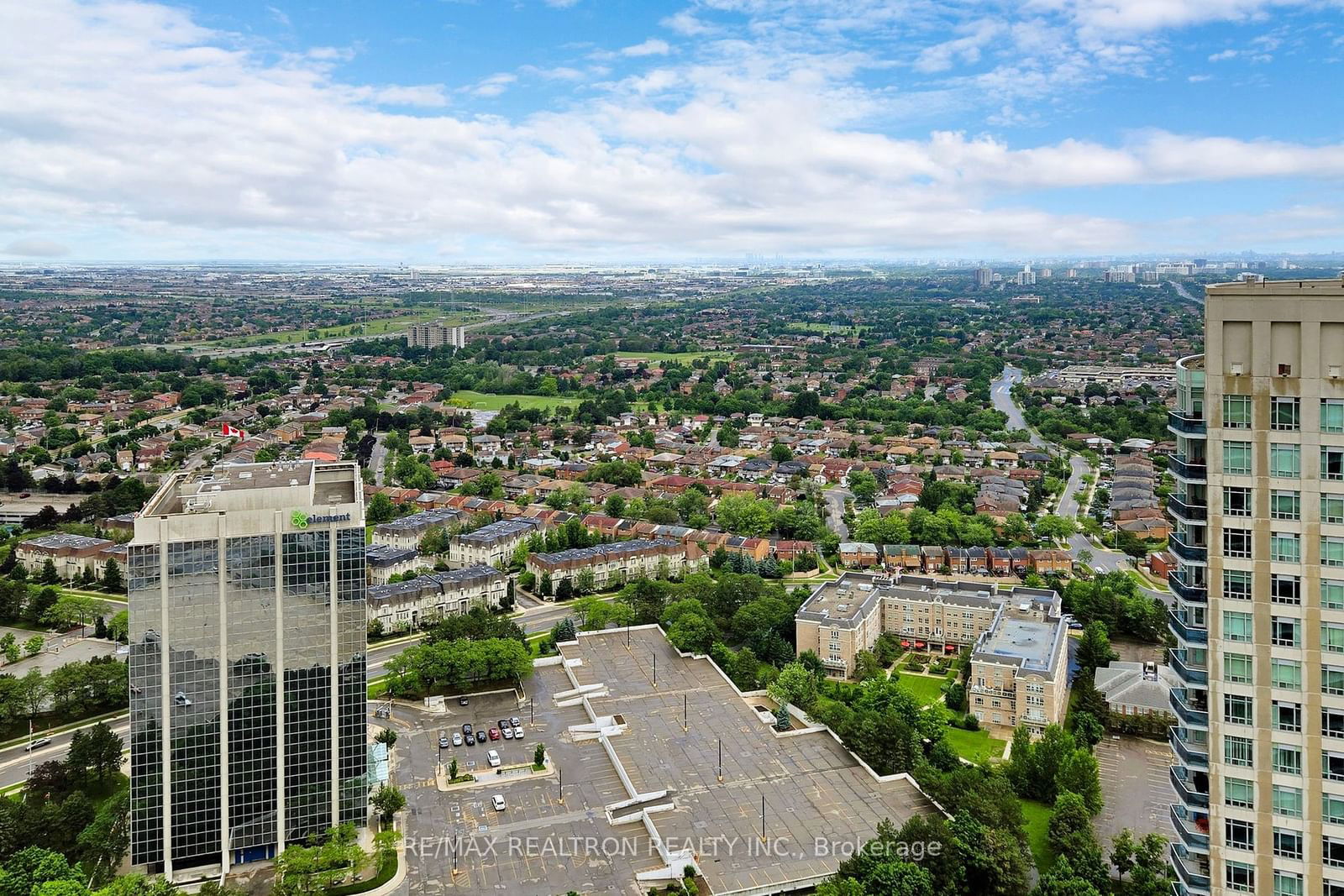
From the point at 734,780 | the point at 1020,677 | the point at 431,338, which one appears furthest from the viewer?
the point at 431,338

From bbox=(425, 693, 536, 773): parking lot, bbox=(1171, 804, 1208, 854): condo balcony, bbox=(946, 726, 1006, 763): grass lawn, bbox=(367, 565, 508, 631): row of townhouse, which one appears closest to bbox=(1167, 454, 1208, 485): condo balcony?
bbox=(1171, 804, 1208, 854): condo balcony

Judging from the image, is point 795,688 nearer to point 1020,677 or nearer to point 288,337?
point 1020,677

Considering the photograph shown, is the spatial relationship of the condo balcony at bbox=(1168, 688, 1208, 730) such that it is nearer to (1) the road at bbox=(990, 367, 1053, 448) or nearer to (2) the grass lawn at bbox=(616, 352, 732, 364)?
(1) the road at bbox=(990, 367, 1053, 448)

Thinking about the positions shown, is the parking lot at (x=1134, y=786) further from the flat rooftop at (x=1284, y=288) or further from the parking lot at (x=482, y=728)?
the parking lot at (x=482, y=728)

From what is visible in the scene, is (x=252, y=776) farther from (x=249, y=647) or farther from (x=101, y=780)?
(x=101, y=780)

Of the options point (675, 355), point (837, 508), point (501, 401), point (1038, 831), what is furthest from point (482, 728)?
point (675, 355)

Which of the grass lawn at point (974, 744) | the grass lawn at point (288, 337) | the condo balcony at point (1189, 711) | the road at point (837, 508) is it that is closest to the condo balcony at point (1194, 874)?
the condo balcony at point (1189, 711)

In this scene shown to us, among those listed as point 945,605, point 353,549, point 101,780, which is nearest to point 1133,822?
point 945,605
